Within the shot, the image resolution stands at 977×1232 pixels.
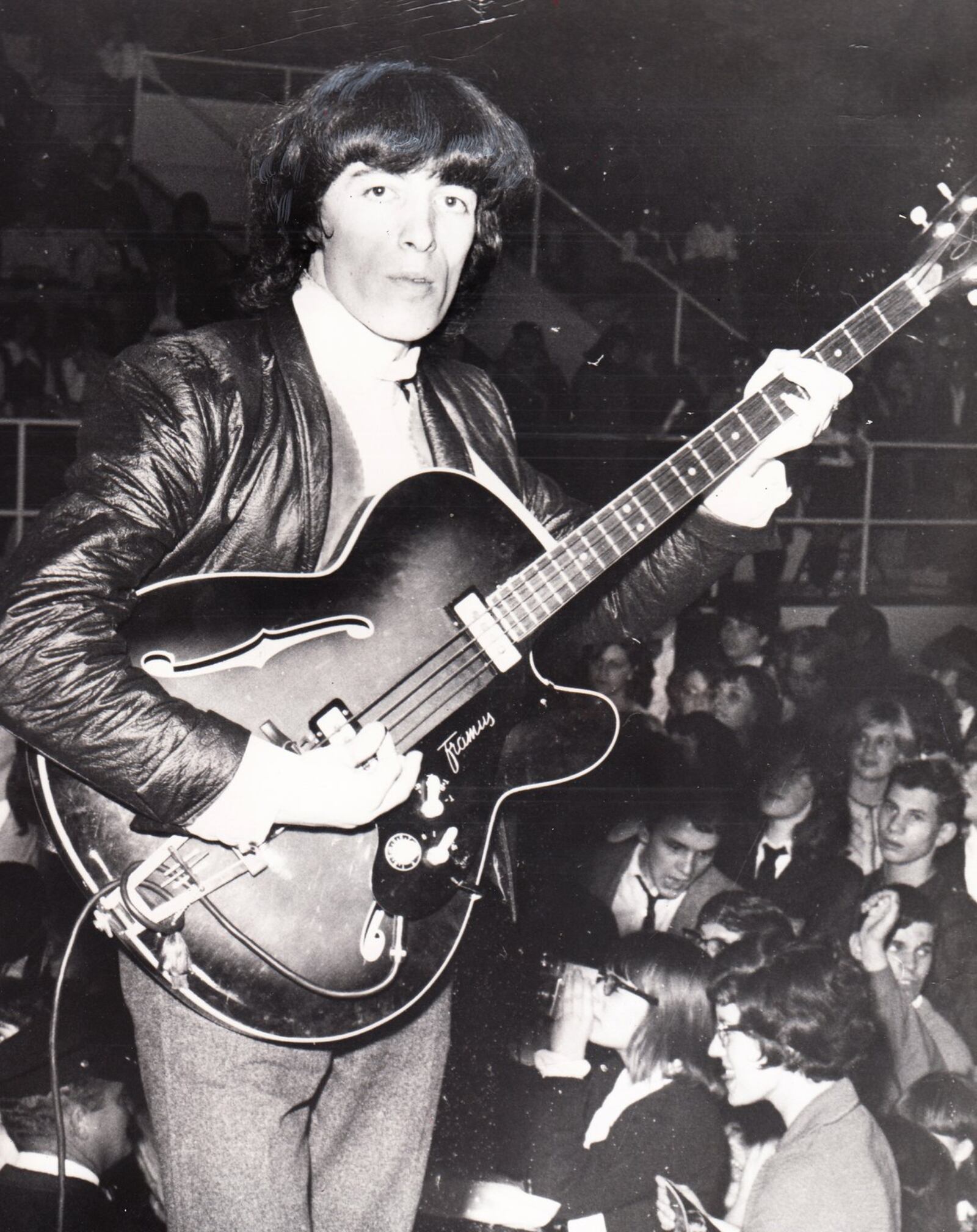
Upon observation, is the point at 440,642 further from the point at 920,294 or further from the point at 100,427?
the point at 920,294

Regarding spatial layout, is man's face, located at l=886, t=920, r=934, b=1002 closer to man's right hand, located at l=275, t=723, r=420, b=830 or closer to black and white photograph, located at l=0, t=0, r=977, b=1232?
black and white photograph, located at l=0, t=0, r=977, b=1232

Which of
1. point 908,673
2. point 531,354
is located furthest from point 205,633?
point 908,673

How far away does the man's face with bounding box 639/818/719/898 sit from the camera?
188cm

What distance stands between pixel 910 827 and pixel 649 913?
52cm

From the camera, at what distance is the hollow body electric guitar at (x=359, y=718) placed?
1.51 metres

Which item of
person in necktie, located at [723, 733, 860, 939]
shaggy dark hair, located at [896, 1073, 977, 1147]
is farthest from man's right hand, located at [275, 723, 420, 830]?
shaggy dark hair, located at [896, 1073, 977, 1147]

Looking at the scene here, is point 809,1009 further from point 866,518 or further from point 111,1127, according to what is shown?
point 111,1127

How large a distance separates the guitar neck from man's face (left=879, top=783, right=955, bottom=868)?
2.32ft

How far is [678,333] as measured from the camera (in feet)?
6.16

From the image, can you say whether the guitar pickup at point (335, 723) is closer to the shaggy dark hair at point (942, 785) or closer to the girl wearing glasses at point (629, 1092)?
the girl wearing glasses at point (629, 1092)

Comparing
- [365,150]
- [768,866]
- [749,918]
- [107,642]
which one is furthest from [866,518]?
[107,642]

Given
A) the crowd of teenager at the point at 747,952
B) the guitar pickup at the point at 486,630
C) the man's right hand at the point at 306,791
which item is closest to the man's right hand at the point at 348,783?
the man's right hand at the point at 306,791

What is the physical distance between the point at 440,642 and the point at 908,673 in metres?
0.92

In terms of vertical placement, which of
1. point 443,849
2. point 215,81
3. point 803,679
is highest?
point 215,81
